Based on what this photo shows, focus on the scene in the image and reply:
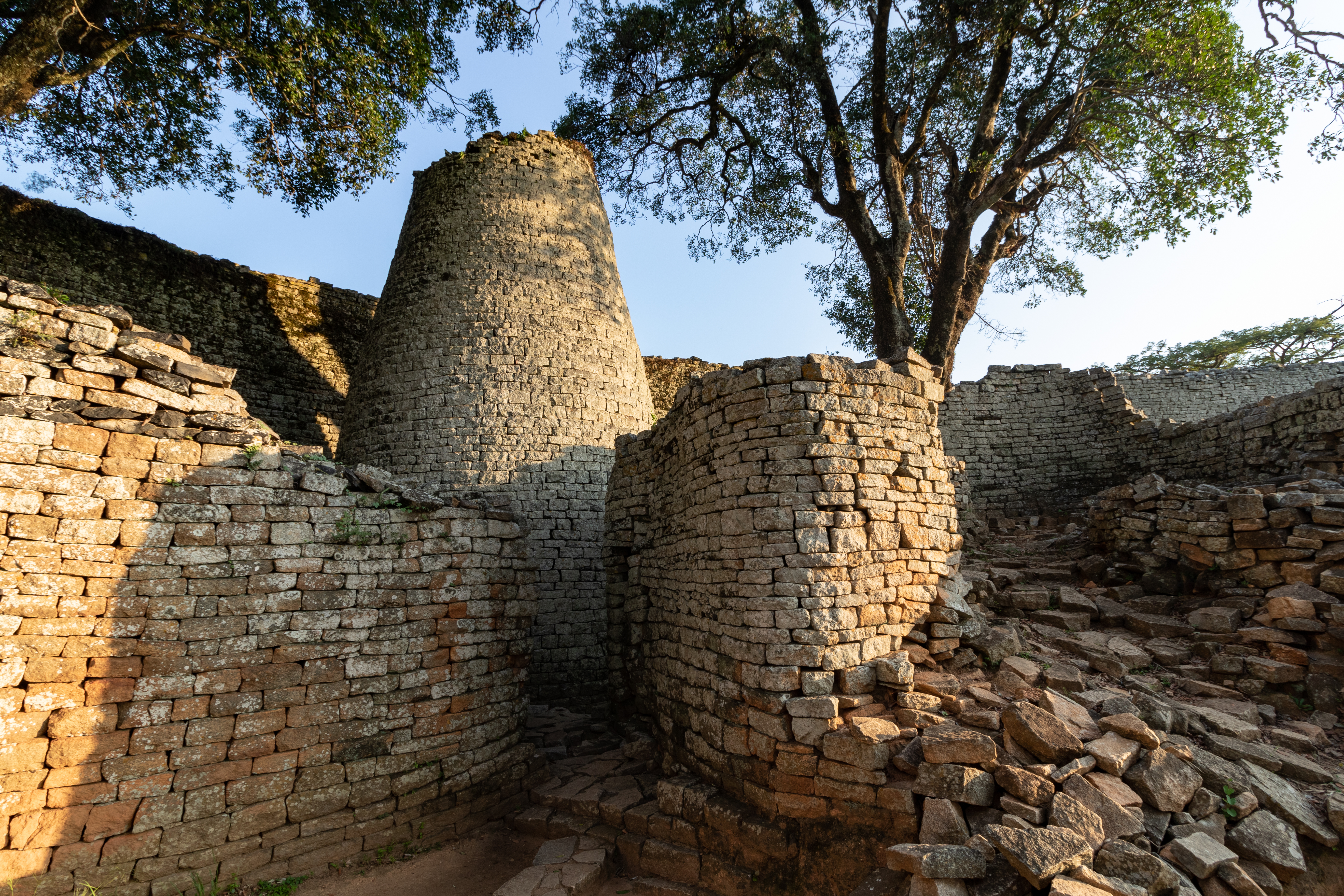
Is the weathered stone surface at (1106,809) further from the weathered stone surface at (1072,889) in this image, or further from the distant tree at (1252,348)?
the distant tree at (1252,348)

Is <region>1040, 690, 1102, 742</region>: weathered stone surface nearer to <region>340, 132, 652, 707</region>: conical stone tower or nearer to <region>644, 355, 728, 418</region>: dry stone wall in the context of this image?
<region>340, 132, 652, 707</region>: conical stone tower

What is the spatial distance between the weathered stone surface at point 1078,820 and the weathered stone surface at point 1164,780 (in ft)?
1.71

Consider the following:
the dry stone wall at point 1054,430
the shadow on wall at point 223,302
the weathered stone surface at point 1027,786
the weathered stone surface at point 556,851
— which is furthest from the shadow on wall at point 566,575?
the dry stone wall at point 1054,430

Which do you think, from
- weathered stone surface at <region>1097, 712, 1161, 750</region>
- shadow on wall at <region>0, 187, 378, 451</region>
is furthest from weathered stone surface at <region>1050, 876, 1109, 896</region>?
shadow on wall at <region>0, 187, 378, 451</region>

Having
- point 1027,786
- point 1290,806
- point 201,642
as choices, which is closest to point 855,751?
point 1027,786

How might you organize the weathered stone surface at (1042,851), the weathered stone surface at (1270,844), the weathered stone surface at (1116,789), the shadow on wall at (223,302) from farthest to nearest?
the shadow on wall at (223,302), the weathered stone surface at (1116,789), the weathered stone surface at (1270,844), the weathered stone surface at (1042,851)

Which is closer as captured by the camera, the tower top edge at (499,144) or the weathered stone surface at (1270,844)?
the weathered stone surface at (1270,844)

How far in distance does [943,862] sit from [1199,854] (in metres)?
1.42

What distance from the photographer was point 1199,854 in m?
3.24

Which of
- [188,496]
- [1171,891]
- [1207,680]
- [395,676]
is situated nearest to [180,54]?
[188,496]

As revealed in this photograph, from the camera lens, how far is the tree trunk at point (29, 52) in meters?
6.47

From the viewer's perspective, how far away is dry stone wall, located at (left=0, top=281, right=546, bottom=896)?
408 centimetres

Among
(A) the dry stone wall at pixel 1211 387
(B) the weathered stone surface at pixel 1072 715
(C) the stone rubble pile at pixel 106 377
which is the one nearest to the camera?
(B) the weathered stone surface at pixel 1072 715

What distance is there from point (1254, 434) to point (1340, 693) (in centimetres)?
553
